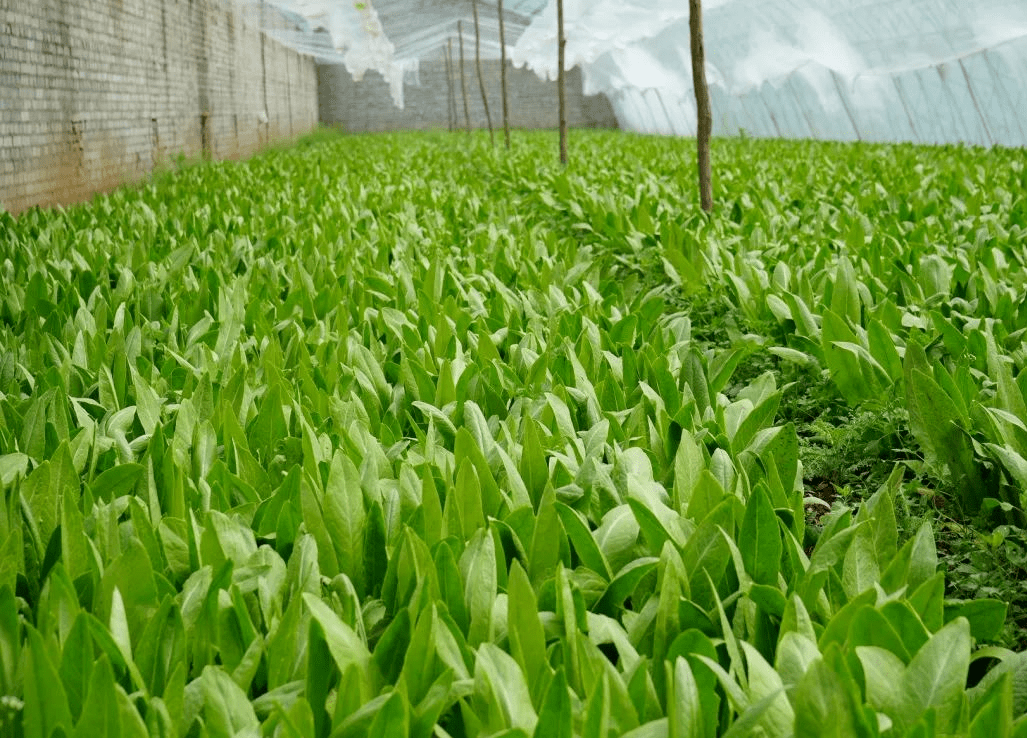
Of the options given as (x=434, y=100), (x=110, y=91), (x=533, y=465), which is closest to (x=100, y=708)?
(x=533, y=465)

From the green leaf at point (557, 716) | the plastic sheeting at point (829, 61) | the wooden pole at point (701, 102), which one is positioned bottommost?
the green leaf at point (557, 716)

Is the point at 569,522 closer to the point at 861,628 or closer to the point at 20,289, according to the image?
the point at 861,628

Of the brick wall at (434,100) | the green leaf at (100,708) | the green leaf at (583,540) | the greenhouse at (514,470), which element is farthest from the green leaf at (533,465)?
the brick wall at (434,100)

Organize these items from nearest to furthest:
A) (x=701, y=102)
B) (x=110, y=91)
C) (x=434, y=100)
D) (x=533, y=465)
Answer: (x=533, y=465)
(x=701, y=102)
(x=110, y=91)
(x=434, y=100)

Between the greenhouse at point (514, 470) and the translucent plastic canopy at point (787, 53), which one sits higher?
the translucent plastic canopy at point (787, 53)

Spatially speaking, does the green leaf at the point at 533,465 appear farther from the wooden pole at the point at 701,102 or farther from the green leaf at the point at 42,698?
the wooden pole at the point at 701,102

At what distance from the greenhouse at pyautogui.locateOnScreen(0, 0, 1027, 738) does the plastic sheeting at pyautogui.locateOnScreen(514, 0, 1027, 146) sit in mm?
8036

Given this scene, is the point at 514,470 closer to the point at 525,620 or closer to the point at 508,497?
the point at 508,497

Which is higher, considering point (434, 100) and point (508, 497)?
point (434, 100)

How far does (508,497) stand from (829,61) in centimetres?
1883

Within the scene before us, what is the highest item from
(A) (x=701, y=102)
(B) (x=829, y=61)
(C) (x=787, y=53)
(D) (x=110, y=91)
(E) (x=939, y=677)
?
(C) (x=787, y=53)

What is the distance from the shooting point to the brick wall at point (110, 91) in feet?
32.3

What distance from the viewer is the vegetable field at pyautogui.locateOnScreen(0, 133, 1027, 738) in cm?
168

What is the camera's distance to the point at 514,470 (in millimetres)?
2539
